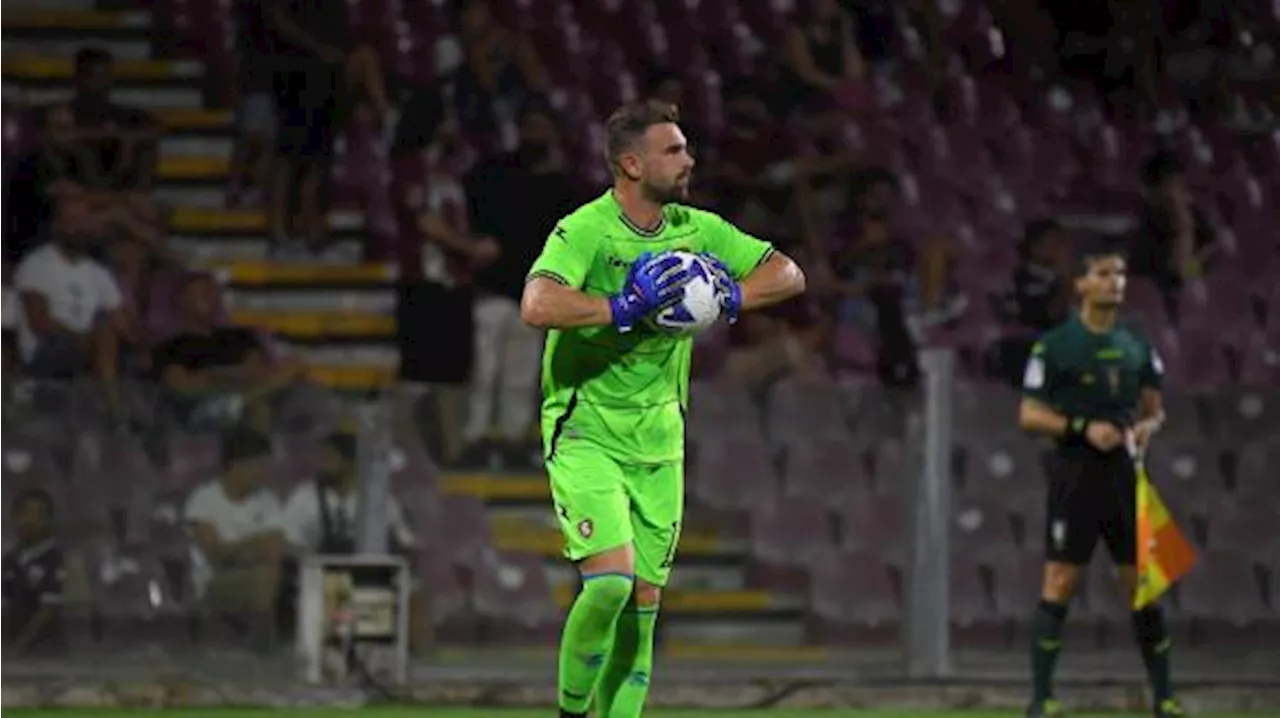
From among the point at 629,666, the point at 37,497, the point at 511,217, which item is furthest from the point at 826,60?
the point at 629,666

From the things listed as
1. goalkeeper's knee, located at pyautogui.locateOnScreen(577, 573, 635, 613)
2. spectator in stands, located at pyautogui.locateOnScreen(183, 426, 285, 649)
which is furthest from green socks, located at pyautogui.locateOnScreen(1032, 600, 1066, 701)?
goalkeeper's knee, located at pyautogui.locateOnScreen(577, 573, 635, 613)

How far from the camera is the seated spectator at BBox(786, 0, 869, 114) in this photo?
70.4 feet

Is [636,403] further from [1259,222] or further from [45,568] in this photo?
[1259,222]

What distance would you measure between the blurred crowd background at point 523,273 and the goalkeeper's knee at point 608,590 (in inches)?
209

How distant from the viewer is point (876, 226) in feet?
65.9

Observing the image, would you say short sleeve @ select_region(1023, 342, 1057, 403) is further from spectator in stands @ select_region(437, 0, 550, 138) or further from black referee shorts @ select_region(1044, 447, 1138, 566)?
spectator in stands @ select_region(437, 0, 550, 138)

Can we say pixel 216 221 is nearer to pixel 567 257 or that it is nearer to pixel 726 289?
pixel 567 257

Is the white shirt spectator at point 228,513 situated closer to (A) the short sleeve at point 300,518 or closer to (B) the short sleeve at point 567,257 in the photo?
(A) the short sleeve at point 300,518

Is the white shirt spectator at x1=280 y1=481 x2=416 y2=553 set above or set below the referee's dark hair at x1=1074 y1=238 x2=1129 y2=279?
below

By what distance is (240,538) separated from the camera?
15.6 metres

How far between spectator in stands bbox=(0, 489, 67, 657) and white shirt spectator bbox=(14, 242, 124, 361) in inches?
103

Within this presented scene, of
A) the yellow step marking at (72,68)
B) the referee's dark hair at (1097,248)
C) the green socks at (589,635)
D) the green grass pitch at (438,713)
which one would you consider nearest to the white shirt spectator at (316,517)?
the green grass pitch at (438,713)

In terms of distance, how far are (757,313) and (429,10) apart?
14.0 feet

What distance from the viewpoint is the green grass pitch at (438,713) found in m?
15.1
